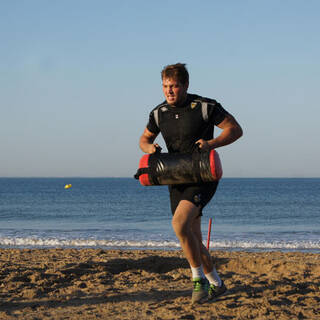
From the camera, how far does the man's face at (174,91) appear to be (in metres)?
4.18

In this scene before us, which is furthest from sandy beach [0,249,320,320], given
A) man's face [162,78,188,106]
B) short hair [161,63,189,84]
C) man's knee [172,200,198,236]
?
short hair [161,63,189,84]

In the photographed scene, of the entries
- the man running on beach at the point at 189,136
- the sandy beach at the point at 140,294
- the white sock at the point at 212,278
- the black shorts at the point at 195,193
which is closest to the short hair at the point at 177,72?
the man running on beach at the point at 189,136

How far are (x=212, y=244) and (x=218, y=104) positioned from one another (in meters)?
10.7

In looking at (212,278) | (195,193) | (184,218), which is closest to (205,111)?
(195,193)

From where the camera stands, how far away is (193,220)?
4.31 meters

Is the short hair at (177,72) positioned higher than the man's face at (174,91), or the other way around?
the short hair at (177,72)

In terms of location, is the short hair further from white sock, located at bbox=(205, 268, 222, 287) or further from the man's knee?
white sock, located at bbox=(205, 268, 222, 287)

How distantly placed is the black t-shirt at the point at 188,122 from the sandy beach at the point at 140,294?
154 centimetres

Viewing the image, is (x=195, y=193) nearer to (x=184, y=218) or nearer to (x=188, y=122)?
(x=184, y=218)

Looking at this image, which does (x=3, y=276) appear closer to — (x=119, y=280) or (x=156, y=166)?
(x=119, y=280)

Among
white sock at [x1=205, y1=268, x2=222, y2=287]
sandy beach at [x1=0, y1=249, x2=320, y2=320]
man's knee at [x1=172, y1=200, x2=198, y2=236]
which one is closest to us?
man's knee at [x1=172, y1=200, x2=198, y2=236]

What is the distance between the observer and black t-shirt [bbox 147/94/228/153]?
4234 mm

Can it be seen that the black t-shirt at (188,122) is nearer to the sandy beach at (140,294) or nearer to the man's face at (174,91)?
the man's face at (174,91)

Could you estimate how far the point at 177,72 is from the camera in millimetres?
4156
